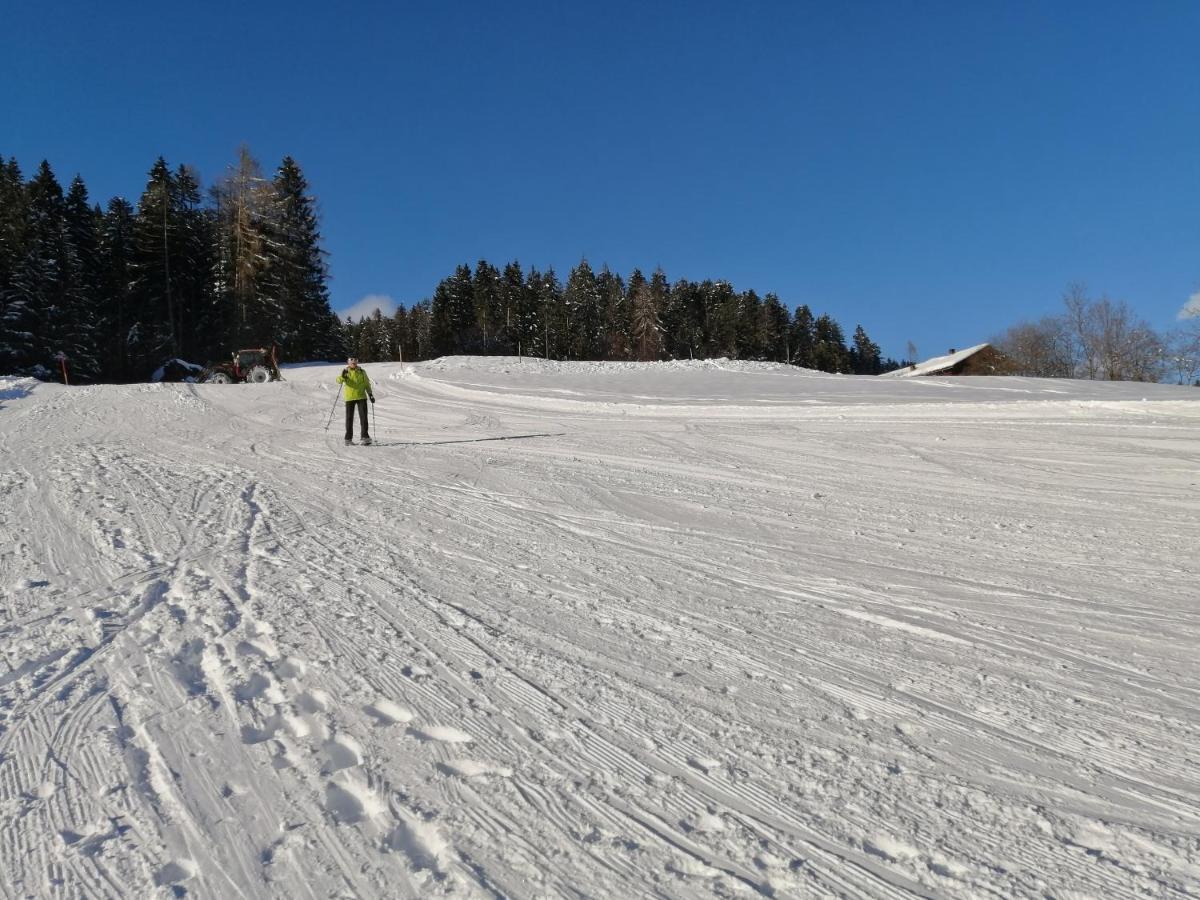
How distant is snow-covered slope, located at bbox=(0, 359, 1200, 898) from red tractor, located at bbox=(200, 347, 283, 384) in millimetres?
20402

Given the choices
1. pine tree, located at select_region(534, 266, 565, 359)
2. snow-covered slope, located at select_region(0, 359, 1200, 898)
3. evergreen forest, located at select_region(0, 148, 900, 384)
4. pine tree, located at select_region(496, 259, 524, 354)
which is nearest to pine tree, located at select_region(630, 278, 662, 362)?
pine tree, located at select_region(534, 266, 565, 359)

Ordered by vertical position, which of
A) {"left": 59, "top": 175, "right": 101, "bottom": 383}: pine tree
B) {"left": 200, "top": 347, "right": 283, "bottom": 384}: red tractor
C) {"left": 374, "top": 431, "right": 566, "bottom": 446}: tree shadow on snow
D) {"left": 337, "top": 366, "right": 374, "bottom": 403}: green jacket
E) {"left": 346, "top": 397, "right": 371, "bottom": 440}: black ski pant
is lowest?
{"left": 374, "top": 431, "right": 566, "bottom": 446}: tree shadow on snow

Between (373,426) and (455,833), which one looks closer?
(455,833)

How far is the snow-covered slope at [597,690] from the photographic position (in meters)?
2.24

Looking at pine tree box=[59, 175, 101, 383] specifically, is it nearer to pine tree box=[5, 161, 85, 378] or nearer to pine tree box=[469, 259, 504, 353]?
pine tree box=[5, 161, 85, 378]

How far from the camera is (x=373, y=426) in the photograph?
1605 centimetres

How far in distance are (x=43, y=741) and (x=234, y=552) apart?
305 centimetres

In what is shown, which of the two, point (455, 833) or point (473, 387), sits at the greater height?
point (473, 387)

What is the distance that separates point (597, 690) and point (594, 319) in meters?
75.1

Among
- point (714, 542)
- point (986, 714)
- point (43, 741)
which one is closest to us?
point (43, 741)

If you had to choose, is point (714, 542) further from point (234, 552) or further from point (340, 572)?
point (234, 552)

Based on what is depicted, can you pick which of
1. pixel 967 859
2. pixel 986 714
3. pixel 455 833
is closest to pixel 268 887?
pixel 455 833

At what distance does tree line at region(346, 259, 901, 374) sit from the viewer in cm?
7394

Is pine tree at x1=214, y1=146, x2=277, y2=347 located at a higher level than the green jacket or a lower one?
higher
